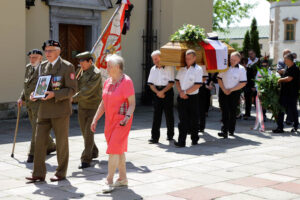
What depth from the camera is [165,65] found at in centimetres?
948

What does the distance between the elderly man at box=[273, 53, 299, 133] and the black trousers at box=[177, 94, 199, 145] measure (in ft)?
9.02

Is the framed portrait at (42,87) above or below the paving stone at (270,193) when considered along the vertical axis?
above

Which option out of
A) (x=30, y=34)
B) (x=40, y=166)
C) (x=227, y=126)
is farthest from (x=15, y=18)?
(x=40, y=166)

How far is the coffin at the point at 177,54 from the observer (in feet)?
30.3

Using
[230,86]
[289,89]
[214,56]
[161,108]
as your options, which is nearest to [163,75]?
[161,108]

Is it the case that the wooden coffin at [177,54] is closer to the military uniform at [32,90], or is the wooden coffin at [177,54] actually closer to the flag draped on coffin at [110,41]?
the flag draped on coffin at [110,41]

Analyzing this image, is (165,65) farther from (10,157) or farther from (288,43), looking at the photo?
(288,43)

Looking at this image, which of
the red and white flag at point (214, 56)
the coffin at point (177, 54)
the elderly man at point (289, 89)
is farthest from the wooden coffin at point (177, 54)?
the elderly man at point (289, 89)

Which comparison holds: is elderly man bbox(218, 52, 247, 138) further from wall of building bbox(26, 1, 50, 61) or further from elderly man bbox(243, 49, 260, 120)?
wall of building bbox(26, 1, 50, 61)

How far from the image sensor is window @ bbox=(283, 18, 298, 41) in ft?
194

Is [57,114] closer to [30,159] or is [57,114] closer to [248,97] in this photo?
[30,159]

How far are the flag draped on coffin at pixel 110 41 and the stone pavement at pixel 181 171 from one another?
1548 millimetres

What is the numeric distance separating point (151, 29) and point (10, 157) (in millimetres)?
9518

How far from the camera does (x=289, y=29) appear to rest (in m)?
59.6
